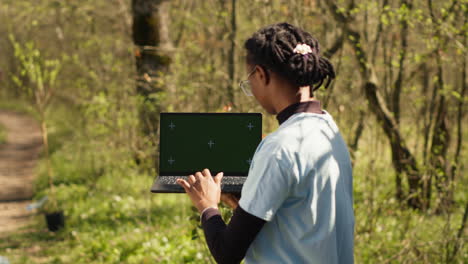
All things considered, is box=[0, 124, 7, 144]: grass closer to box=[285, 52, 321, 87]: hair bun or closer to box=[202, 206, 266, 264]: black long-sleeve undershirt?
box=[202, 206, 266, 264]: black long-sleeve undershirt

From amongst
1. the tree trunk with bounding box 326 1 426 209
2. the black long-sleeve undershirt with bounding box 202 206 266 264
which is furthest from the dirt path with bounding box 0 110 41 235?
the black long-sleeve undershirt with bounding box 202 206 266 264

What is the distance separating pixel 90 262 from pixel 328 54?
3.70 m

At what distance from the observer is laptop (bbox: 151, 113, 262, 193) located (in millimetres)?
2490

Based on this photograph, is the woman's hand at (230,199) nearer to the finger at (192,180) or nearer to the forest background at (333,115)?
the finger at (192,180)

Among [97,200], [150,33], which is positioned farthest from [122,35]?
[97,200]

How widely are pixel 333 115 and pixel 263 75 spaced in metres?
4.01

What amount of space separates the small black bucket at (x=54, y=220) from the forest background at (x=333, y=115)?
0.42 feet

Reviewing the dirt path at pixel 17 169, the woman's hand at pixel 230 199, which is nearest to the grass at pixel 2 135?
the dirt path at pixel 17 169

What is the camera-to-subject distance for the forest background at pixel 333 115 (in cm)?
555

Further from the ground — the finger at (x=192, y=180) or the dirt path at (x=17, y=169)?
the finger at (x=192, y=180)

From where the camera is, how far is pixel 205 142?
2.60m

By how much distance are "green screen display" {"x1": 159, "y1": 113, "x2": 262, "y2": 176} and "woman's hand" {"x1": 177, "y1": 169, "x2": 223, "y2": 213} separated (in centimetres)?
45

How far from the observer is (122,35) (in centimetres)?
1173

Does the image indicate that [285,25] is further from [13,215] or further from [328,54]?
[13,215]
